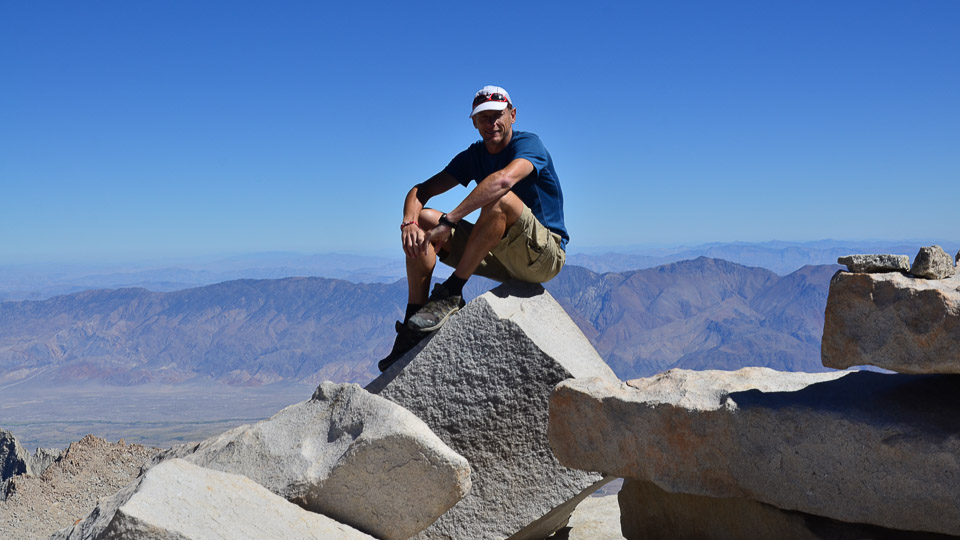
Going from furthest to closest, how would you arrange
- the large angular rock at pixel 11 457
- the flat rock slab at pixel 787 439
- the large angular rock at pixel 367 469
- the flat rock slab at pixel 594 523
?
the large angular rock at pixel 11 457 → the flat rock slab at pixel 594 523 → the large angular rock at pixel 367 469 → the flat rock slab at pixel 787 439

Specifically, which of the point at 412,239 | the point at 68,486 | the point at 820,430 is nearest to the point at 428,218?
the point at 412,239

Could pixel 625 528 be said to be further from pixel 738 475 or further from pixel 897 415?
pixel 897 415

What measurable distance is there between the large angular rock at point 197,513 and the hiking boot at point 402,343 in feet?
5.97

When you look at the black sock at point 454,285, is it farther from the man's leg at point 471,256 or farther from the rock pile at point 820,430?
the rock pile at point 820,430

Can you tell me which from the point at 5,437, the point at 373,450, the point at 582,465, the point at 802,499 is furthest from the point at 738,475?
the point at 5,437

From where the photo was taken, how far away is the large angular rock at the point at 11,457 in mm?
13765

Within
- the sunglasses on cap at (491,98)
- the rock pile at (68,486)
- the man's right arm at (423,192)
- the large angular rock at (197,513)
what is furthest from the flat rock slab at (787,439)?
the rock pile at (68,486)

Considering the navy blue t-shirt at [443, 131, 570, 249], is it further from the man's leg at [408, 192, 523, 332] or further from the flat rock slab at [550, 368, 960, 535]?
the flat rock slab at [550, 368, 960, 535]

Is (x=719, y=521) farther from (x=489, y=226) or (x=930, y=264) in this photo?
(x=489, y=226)

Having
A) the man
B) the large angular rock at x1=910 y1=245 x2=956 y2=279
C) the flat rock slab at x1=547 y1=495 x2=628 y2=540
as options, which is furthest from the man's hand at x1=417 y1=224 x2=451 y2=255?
the large angular rock at x1=910 y1=245 x2=956 y2=279

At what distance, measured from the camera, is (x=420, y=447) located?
4.56 metres

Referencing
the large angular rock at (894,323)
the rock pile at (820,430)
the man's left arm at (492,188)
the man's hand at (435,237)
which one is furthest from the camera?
the man's hand at (435,237)

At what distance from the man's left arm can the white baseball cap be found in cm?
52

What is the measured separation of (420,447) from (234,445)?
1.36 metres
